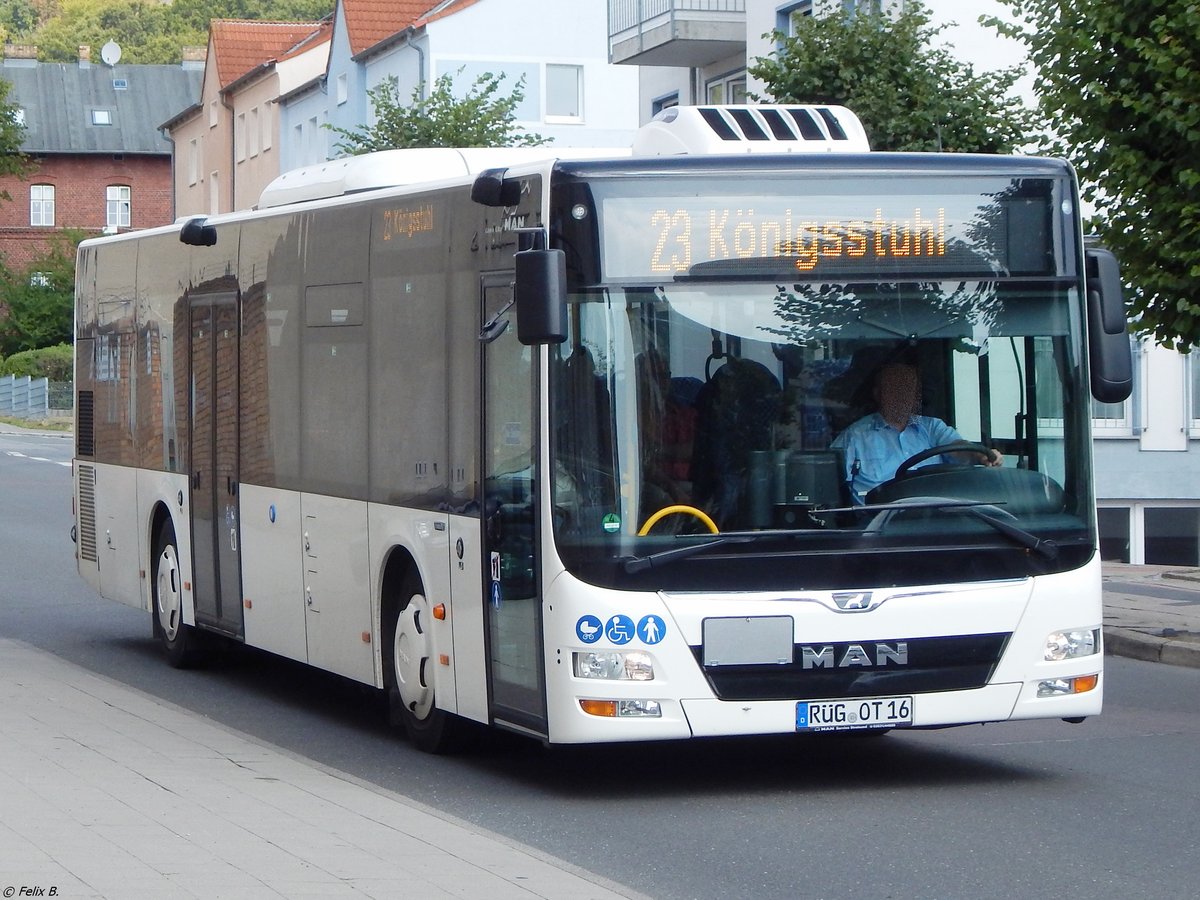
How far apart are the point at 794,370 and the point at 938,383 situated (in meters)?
0.67

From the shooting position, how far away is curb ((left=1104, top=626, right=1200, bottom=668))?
1433 centimetres

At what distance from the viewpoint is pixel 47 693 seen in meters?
11.7

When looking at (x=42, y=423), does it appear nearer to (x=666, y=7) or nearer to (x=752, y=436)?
(x=666, y=7)

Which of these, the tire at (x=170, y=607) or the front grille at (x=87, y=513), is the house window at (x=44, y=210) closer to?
the front grille at (x=87, y=513)

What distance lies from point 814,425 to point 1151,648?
678 cm

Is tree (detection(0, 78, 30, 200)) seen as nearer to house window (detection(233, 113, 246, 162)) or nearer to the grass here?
the grass

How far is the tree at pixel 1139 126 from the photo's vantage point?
13656 millimetres

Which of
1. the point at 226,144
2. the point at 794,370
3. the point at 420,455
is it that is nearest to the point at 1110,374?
the point at 794,370

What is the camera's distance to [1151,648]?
48.2ft

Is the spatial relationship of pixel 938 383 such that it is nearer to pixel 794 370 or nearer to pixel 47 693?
pixel 794 370

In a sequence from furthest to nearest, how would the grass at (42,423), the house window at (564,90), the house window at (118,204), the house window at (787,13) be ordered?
the house window at (118,204) → the grass at (42,423) → the house window at (564,90) → the house window at (787,13)

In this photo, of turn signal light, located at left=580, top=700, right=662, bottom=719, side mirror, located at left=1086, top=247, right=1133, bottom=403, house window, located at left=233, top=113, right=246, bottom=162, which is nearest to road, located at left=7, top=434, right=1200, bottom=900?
turn signal light, located at left=580, top=700, right=662, bottom=719

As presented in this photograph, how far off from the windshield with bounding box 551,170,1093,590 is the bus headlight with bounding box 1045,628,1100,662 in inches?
12.1

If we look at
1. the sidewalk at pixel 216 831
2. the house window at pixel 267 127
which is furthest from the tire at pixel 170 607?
the house window at pixel 267 127
